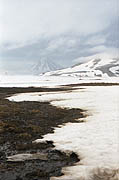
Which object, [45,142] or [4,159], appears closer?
[4,159]

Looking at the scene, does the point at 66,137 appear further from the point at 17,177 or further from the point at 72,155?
the point at 17,177

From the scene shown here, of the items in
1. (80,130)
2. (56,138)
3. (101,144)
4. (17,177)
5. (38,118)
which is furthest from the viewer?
(38,118)

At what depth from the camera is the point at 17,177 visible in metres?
11.5

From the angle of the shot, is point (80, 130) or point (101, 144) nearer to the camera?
point (101, 144)

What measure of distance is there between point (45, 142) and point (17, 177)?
5.82 metres

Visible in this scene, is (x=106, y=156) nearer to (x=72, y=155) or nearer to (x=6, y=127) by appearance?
(x=72, y=155)

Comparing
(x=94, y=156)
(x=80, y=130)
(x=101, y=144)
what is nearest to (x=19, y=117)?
(x=80, y=130)

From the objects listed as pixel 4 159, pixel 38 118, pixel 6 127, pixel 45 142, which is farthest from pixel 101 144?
pixel 38 118

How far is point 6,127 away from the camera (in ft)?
70.1

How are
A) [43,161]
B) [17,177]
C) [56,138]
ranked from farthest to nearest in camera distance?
[56,138] < [43,161] < [17,177]

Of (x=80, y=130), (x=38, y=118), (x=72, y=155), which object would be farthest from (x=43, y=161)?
(x=38, y=118)

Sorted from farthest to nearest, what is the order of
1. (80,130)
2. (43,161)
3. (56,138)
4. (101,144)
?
(80,130)
(56,138)
(101,144)
(43,161)

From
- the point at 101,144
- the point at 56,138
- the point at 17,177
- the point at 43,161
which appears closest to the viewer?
the point at 17,177

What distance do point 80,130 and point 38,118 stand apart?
309 inches
